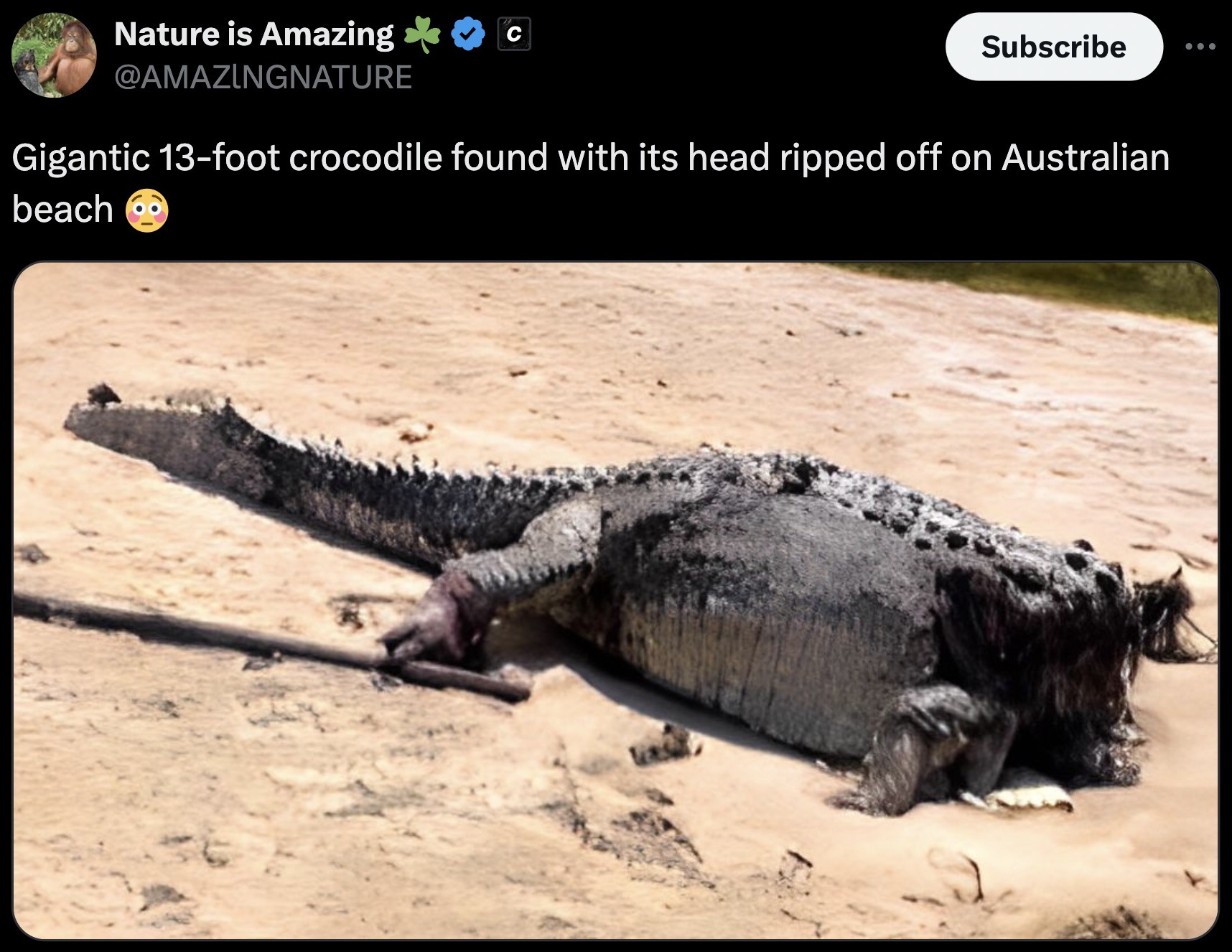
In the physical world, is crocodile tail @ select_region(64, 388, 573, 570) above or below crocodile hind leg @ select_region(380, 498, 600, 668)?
above

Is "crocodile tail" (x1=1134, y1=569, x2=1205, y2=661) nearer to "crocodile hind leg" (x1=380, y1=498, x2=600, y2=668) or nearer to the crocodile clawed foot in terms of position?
"crocodile hind leg" (x1=380, y1=498, x2=600, y2=668)

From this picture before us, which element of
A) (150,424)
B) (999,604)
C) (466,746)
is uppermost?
(150,424)

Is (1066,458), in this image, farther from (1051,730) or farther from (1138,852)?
(1138,852)

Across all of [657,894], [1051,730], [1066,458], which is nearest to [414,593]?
[657,894]

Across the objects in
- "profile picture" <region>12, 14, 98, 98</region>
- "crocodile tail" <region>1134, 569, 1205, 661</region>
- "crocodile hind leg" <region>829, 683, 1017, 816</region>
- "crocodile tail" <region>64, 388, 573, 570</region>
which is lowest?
"crocodile hind leg" <region>829, 683, 1017, 816</region>

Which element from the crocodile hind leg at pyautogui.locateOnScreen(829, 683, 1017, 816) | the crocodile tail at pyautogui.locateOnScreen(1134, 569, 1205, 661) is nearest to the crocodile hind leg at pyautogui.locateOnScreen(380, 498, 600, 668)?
the crocodile hind leg at pyautogui.locateOnScreen(829, 683, 1017, 816)

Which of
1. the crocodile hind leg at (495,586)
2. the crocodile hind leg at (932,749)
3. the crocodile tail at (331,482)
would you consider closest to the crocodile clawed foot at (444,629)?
the crocodile hind leg at (495,586)

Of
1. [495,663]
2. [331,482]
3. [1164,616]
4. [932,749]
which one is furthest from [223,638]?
[1164,616]
